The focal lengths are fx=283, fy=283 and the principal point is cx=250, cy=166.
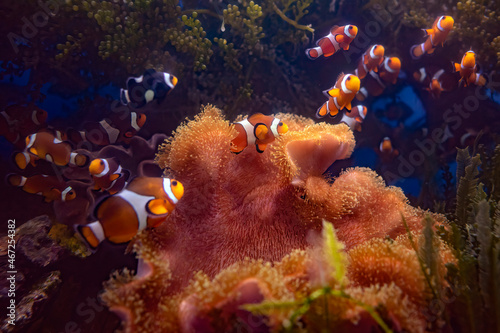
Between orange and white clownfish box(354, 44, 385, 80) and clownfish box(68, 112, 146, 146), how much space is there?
271 cm

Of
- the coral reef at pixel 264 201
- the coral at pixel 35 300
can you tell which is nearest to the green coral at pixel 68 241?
the coral at pixel 35 300

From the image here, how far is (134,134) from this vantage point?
2877 mm

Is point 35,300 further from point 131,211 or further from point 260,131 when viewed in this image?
point 260,131

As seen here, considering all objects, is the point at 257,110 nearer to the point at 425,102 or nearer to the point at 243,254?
the point at 243,254

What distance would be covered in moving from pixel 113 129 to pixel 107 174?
69 cm

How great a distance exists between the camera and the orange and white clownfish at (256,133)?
1.98m

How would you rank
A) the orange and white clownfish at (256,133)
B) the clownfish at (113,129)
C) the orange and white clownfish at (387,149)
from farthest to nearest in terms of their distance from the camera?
the orange and white clownfish at (387,149) < the clownfish at (113,129) < the orange and white clownfish at (256,133)

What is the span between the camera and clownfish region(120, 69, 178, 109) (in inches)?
Result: 105

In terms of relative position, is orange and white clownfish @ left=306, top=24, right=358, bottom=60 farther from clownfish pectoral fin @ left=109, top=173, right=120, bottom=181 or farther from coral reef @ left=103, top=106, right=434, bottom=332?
clownfish pectoral fin @ left=109, top=173, right=120, bottom=181

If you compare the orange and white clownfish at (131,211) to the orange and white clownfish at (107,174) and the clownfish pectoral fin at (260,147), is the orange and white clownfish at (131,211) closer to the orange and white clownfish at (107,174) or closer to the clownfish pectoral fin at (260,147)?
the clownfish pectoral fin at (260,147)

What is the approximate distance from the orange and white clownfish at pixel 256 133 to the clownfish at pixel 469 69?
2.79 metres

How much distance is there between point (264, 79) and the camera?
3977 mm

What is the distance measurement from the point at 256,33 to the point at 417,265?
3.29 metres

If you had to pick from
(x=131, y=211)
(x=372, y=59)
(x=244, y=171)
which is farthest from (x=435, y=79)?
(x=131, y=211)
